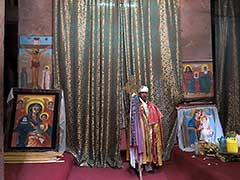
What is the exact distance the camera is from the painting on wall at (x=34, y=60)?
4559mm

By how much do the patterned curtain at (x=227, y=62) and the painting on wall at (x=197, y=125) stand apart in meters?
0.53

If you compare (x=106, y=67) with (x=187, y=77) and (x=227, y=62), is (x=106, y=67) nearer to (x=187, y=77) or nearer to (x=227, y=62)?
(x=187, y=77)

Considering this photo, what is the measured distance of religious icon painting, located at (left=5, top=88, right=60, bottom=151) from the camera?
3.88 meters

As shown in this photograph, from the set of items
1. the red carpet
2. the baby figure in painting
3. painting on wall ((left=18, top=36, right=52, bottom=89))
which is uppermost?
painting on wall ((left=18, top=36, right=52, bottom=89))

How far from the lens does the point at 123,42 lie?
4641 millimetres

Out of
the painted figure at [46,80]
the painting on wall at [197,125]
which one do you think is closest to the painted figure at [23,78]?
the painted figure at [46,80]

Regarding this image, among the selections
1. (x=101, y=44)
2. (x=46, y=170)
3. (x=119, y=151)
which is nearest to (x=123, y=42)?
(x=101, y=44)

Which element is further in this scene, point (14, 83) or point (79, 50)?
point (14, 83)

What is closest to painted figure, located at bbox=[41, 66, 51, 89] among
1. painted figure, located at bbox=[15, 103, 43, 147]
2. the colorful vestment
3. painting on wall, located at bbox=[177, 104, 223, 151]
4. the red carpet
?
painted figure, located at bbox=[15, 103, 43, 147]

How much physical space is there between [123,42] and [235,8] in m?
2.33

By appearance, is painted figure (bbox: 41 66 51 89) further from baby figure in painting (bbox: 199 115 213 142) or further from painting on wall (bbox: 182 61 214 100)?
baby figure in painting (bbox: 199 115 213 142)

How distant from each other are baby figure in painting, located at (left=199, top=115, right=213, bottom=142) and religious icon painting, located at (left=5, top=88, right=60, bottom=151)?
2267 mm

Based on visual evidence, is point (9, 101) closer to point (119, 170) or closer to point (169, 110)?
point (119, 170)

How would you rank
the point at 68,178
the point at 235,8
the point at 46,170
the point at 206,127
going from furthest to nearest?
the point at 235,8 < the point at 206,127 < the point at 68,178 < the point at 46,170
